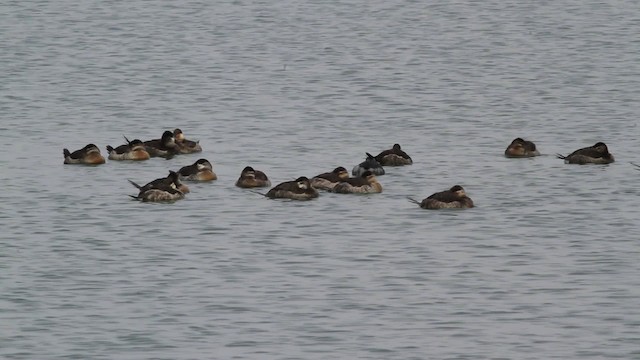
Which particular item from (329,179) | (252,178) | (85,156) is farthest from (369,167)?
(85,156)

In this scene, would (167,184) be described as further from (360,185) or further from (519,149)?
(519,149)

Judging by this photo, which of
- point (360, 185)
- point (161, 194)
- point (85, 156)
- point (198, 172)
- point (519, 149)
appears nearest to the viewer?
point (161, 194)

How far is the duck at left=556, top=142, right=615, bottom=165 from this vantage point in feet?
96.5

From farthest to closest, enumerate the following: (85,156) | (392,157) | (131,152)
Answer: (131,152) < (85,156) < (392,157)

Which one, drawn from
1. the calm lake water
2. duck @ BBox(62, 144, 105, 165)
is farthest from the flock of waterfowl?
the calm lake water

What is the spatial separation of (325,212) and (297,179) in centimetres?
81

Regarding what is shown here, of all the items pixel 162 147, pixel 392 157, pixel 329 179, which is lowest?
pixel 329 179

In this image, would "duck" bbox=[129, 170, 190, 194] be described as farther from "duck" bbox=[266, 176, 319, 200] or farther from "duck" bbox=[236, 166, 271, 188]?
"duck" bbox=[266, 176, 319, 200]

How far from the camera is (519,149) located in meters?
30.4

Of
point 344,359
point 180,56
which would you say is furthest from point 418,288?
point 180,56

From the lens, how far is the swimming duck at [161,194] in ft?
87.2

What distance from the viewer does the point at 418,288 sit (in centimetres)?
2053

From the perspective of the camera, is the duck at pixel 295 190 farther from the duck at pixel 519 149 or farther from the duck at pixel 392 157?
the duck at pixel 519 149

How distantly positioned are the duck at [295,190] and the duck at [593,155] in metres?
5.53
